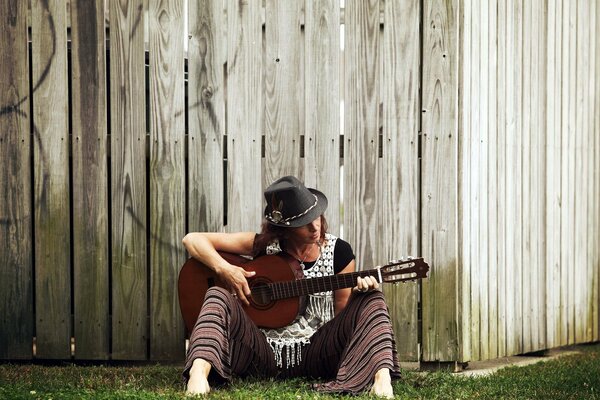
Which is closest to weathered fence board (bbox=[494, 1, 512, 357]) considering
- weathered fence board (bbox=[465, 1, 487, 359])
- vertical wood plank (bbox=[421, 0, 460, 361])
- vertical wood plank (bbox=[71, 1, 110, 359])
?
weathered fence board (bbox=[465, 1, 487, 359])

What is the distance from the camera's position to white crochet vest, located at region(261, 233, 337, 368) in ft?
17.9

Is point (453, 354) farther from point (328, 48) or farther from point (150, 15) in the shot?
point (150, 15)

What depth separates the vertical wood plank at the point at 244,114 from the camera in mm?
6094

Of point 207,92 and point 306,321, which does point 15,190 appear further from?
point 306,321

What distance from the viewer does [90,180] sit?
6148 millimetres

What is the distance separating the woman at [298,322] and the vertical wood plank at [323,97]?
0.46 m

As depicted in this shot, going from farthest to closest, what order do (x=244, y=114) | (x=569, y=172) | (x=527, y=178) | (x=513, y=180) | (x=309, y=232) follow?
(x=569, y=172)
(x=527, y=178)
(x=513, y=180)
(x=244, y=114)
(x=309, y=232)

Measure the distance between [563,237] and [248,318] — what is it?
3057mm

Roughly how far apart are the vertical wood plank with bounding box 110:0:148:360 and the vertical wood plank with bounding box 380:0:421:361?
1.61 m

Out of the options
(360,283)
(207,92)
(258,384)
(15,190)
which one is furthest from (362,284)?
(15,190)

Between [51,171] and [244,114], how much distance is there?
1339 mm

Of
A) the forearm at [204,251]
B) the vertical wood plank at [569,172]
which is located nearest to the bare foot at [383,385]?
the forearm at [204,251]

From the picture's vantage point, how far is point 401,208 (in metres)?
6.05

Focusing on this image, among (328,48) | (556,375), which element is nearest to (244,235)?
(328,48)
